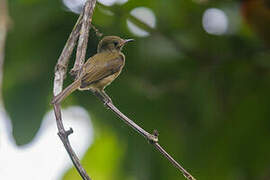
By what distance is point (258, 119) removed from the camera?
3.84 m

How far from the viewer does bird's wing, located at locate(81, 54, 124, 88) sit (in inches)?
66.2

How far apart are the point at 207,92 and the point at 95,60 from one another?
213cm

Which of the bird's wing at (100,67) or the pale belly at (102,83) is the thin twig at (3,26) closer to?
the bird's wing at (100,67)

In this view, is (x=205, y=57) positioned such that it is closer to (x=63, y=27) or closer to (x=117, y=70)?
(x=63, y=27)

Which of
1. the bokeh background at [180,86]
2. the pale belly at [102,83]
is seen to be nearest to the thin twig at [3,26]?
the bokeh background at [180,86]

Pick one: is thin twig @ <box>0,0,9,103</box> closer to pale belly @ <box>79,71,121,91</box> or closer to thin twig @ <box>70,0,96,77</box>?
pale belly @ <box>79,71,121,91</box>

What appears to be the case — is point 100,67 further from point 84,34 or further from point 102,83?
point 84,34

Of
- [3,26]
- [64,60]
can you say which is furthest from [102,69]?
[3,26]

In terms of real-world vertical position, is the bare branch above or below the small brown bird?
above

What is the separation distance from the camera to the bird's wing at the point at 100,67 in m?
1.68

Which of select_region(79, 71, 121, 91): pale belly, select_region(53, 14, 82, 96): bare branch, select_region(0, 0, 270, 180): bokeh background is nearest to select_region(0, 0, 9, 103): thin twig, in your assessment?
select_region(0, 0, 270, 180): bokeh background

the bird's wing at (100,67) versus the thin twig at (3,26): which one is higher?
the bird's wing at (100,67)

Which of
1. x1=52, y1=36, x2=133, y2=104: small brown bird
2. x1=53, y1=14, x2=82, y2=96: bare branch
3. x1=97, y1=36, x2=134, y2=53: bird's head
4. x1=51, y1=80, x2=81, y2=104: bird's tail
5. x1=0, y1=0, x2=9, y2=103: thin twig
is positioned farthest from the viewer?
x1=0, y1=0, x2=9, y2=103: thin twig

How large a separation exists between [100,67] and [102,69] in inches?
0.6
